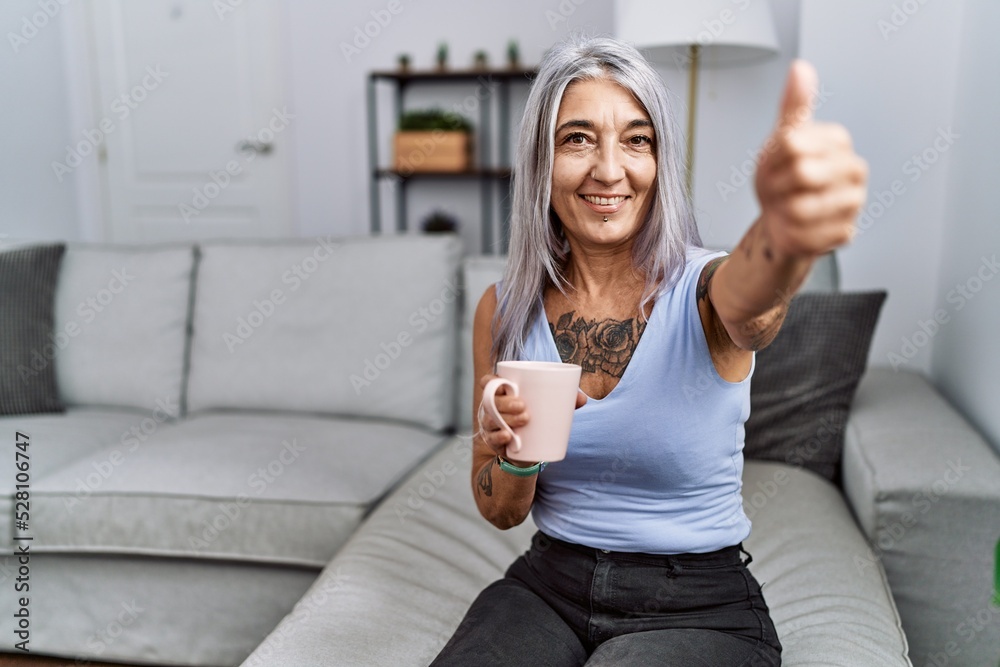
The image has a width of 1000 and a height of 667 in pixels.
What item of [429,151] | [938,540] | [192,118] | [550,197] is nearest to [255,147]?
[192,118]

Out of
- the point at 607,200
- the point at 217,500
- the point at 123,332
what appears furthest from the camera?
the point at 123,332

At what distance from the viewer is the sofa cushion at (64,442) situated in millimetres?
1793

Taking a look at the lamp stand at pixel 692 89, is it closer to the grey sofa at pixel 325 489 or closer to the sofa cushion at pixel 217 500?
the grey sofa at pixel 325 489

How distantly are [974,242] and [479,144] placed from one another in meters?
2.79

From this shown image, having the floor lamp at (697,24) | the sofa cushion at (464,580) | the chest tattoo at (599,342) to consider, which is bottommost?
the sofa cushion at (464,580)

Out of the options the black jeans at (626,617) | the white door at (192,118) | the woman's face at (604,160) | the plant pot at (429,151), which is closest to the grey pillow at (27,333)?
the black jeans at (626,617)

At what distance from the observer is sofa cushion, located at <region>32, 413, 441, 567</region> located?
67.2 inches

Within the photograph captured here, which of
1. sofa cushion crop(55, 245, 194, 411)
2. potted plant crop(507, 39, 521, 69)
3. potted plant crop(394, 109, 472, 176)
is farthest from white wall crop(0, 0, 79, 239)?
potted plant crop(507, 39, 521, 69)

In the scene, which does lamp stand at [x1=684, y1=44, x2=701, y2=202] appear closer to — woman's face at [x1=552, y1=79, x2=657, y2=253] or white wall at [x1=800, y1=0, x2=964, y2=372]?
white wall at [x1=800, y1=0, x2=964, y2=372]

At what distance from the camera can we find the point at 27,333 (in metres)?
2.27

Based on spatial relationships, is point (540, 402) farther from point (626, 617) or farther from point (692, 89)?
point (692, 89)

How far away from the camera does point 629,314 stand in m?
1.06

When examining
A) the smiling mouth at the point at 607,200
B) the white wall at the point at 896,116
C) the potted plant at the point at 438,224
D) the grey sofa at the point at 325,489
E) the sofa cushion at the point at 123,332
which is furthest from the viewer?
the potted plant at the point at 438,224

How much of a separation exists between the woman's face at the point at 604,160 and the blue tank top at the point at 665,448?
10 cm
